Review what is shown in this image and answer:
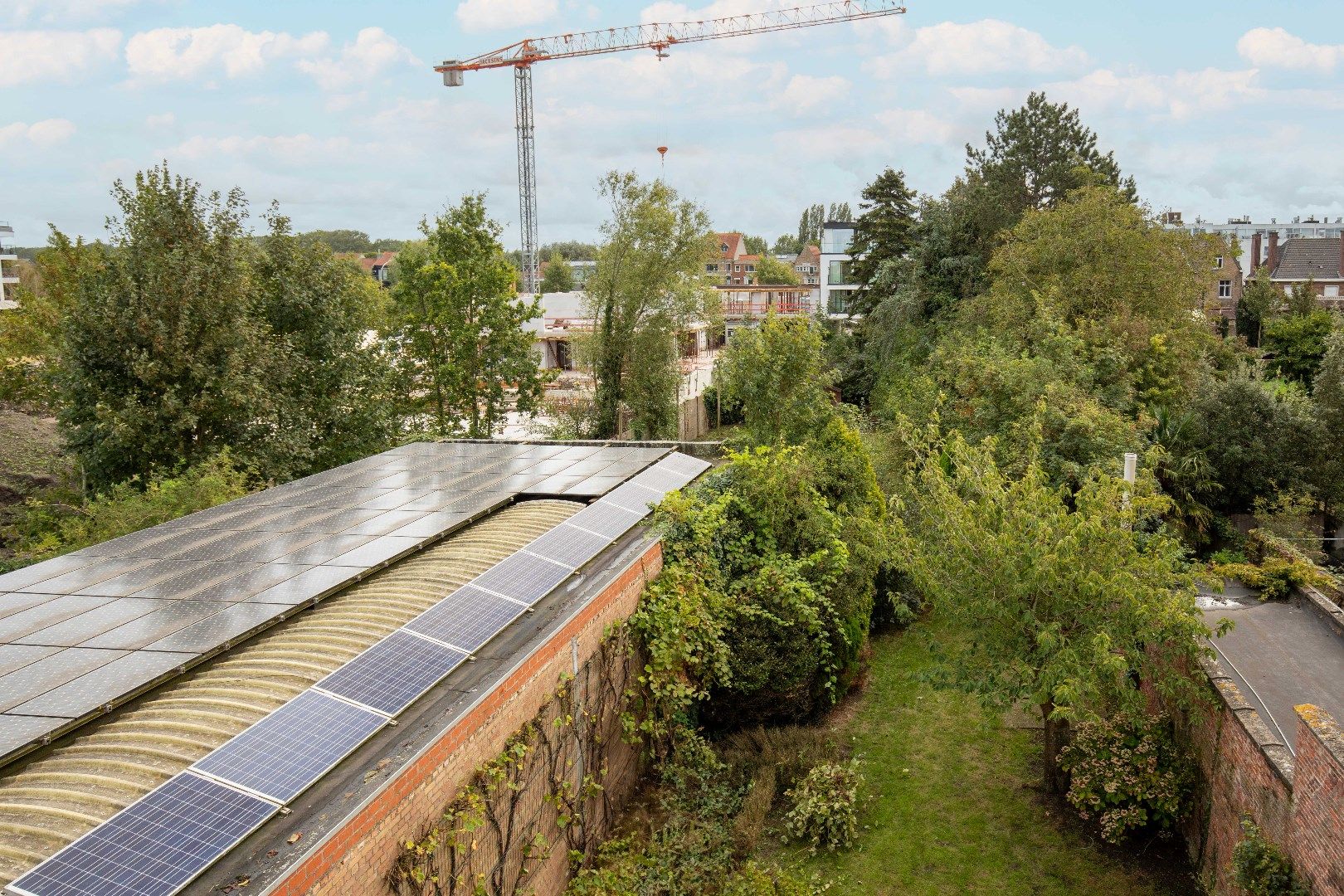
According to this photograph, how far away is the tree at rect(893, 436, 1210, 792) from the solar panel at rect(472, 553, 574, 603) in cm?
495

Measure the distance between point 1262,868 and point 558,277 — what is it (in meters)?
99.3

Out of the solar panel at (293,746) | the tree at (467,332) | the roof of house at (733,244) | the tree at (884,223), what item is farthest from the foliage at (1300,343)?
the roof of house at (733,244)

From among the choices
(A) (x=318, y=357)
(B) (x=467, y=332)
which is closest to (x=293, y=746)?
(A) (x=318, y=357)

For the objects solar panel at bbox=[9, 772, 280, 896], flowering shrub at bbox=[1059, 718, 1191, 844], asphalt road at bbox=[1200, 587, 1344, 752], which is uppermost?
solar panel at bbox=[9, 772, 280, 896]

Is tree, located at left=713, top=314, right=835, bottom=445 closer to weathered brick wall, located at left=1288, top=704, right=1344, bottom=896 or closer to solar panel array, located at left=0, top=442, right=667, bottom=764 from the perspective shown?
solar panel array, located at left=0, top=442, right=667, bottom=764

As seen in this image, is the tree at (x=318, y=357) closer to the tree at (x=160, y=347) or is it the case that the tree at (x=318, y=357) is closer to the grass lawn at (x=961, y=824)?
the tree at (x=160, y=347)

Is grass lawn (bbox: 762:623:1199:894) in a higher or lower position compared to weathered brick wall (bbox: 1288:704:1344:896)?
lower

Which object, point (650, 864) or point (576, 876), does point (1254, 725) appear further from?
point (576, 876)

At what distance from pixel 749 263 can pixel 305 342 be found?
99.0 meters

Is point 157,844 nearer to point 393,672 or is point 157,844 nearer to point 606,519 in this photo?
point 393,672

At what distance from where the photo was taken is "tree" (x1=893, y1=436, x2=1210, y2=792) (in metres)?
10.9

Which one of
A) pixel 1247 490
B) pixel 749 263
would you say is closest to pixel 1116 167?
pixel 1247 490

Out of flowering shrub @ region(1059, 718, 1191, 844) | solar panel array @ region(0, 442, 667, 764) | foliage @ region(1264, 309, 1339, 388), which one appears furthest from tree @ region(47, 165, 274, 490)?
foliage @ region(1264, 309, 1339, 388)

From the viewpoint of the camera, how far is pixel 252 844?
6363 millimetres
